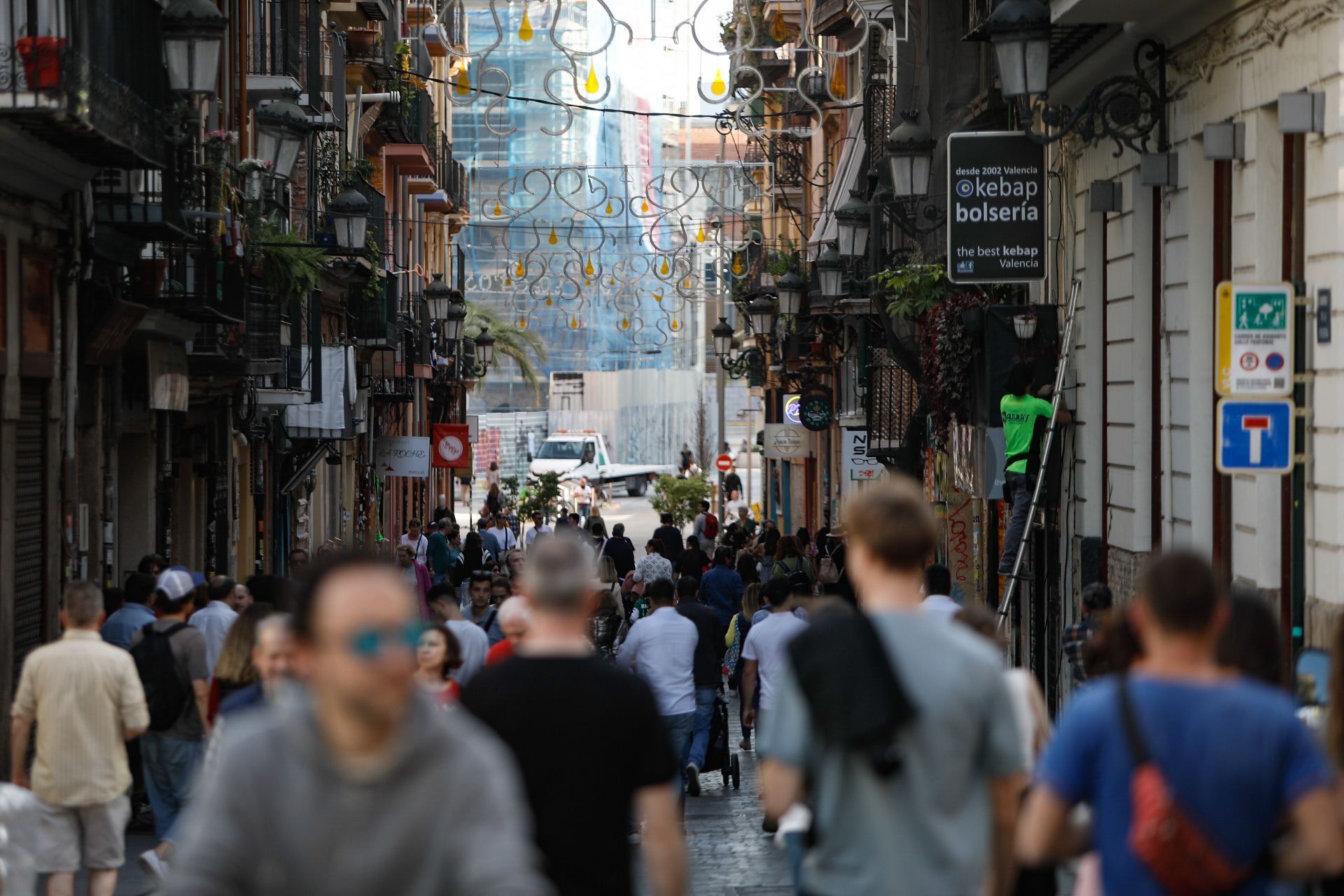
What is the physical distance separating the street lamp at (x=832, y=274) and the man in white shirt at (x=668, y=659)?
1711 cm

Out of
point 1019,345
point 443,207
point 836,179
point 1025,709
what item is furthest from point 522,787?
point 443,207

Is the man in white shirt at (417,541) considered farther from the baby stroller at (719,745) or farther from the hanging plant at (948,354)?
the baby stroller at (719,745)

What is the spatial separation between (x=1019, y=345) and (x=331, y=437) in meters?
12.2

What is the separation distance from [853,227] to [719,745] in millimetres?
13095

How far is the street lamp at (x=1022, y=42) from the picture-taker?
12.2 meters

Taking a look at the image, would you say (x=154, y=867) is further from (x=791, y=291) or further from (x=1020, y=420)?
(x=791, y=291)

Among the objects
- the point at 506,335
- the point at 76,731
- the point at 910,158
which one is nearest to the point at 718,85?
the point at 910,158

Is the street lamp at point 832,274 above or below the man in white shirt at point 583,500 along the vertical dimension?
above

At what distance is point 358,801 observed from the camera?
3.50 meters

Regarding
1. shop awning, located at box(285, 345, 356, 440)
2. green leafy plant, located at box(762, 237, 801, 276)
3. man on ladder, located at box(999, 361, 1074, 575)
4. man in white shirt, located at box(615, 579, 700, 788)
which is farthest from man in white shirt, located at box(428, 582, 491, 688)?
green leafy plant, located at box(762, 237, 801, 276)

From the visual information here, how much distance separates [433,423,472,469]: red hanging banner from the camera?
37219 millimetres

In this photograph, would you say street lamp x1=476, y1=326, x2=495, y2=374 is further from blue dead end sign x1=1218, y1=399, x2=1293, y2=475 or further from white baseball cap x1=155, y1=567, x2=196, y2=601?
blue dead end sign x1=1218, y1=399, x2=1293, y2=475

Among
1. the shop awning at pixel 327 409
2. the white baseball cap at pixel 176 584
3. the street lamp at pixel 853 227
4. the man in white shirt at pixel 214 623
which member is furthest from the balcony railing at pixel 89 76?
the street lamp at pixel 853 227

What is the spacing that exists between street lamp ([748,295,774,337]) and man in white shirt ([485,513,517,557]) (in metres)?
5.88
